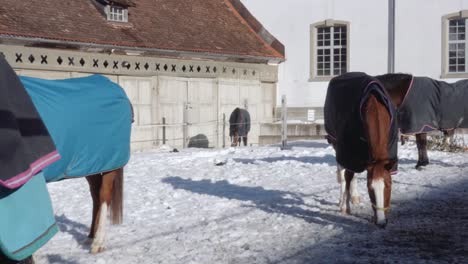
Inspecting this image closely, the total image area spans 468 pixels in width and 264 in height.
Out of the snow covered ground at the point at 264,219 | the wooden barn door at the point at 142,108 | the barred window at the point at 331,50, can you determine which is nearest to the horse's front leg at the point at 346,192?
the snow covered ground at the point at 264,219

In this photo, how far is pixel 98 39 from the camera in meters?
18.3

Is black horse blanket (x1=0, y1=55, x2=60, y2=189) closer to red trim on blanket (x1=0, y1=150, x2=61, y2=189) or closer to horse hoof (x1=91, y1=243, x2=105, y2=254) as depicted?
red trim on blanket (x1=0, y1=150, x2=61, y2=189)

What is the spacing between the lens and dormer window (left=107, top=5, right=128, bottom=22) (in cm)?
1972

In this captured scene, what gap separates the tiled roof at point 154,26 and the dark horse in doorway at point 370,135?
11.1 m

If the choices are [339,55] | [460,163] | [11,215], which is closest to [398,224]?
[11,215]

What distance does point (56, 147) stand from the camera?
5.52 metres

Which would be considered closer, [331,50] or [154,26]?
[154,26]

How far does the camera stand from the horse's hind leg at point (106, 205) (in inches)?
252

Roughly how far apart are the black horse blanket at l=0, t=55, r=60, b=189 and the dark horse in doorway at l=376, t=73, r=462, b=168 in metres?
8.48

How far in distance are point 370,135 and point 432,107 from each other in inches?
211

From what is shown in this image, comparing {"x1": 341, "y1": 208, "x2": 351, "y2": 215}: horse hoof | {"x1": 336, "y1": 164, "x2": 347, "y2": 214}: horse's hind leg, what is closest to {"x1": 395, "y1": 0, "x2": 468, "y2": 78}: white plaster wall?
{"x1": 336, "y1": 164, "x2": 347, "y2": 214}: horse's hind leg

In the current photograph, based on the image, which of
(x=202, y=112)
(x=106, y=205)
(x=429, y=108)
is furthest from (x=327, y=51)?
(x=106, y=205)

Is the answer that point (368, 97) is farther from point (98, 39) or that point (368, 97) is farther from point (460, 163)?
point (98, 39)

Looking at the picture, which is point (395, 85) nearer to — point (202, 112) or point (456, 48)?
point (202, 112)
